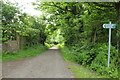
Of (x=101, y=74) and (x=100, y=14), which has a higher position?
(x=100, y=14)

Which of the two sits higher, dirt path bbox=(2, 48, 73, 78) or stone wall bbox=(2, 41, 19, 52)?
stone wall bbox=(2, 41, 19, 52)

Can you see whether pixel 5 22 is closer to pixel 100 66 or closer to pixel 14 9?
pixel 14 9

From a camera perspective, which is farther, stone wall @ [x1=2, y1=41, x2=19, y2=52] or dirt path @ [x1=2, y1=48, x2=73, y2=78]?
stone wall @ [x1=2, y1=41, x2=19, y2=52]

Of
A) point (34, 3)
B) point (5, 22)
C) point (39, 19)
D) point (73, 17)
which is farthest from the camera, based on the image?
point (39, 19)

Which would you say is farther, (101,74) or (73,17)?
(73,17)

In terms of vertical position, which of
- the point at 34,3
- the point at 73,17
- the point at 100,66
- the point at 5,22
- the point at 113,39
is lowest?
the point at 100,66

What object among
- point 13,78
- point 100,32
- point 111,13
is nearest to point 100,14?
point 111,13

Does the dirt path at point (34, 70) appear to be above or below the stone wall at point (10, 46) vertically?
below

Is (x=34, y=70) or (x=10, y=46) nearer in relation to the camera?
→ (x=34, y=70)

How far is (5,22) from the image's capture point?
8.45m

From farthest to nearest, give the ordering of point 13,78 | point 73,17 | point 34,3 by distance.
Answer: point 34,3
point 73,17
point 13,78

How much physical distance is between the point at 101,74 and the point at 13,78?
344cm

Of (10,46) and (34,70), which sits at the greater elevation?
(10,46)

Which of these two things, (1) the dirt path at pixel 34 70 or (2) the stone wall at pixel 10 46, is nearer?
(1) the dirt path at pixel 34 70
